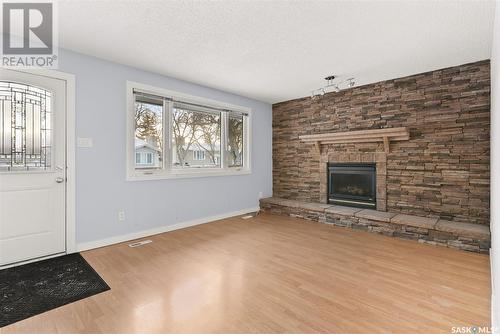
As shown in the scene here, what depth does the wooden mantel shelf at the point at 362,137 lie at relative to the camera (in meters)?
3.78

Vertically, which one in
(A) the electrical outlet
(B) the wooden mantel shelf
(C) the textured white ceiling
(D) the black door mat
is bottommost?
(D) the black door mat

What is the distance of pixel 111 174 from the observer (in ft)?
10.8

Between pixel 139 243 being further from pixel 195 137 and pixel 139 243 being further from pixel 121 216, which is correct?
pixel 195 137

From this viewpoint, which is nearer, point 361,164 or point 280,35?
point 280,35

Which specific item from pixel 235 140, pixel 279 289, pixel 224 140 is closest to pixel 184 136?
pixel 224 140

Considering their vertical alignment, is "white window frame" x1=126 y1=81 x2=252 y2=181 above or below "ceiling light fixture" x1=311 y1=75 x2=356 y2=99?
below

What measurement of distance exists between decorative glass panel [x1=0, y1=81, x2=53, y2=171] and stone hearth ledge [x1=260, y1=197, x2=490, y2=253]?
3918 mm

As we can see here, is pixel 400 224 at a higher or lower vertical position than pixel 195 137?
lower

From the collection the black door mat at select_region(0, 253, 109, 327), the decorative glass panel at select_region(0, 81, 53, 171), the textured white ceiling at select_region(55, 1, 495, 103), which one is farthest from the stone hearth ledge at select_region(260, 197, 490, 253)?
the decorative glass panel at select_region(0, 81, 53, 171)

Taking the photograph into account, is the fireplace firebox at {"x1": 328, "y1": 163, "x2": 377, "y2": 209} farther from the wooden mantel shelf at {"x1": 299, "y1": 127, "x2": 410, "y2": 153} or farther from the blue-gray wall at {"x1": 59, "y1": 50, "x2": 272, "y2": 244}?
the blue-gray wall at {"x1": 59, "y1": 50, "x2": 272, "y2": 244}

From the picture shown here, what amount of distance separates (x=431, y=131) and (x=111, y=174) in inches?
183

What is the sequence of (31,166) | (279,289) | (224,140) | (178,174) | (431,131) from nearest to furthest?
1. (279,289)
2. (31,166)
3. (431,131)
4. (178,174)
5. (224,140)

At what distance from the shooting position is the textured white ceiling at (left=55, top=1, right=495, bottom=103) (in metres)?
2.15

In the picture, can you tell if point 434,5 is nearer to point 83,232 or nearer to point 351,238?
point 351,238
